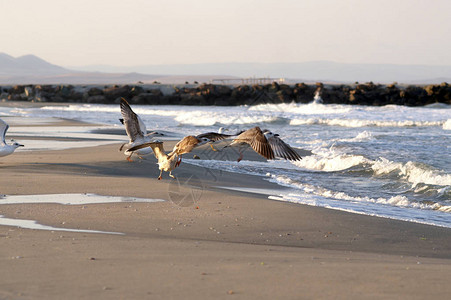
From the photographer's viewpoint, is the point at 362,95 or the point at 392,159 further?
the point at 362,95

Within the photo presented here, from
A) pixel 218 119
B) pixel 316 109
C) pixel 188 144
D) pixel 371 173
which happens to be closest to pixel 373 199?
pixel 371 173

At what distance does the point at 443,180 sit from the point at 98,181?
279 inches

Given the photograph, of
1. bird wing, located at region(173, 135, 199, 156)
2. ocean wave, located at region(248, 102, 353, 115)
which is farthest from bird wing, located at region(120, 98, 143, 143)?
ocean wave, located at region(248, 102, 353, 115)

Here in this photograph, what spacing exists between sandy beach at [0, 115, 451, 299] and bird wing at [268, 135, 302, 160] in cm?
75

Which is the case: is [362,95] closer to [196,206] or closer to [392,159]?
[392,159]

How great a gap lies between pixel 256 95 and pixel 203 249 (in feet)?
162

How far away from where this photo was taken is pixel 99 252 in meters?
5.74

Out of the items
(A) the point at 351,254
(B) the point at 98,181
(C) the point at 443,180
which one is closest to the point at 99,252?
(A) the point at 351,254

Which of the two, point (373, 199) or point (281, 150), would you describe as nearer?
point (281, 150)

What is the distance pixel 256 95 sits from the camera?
55125 mm

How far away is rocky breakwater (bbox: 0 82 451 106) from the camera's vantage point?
52.5m

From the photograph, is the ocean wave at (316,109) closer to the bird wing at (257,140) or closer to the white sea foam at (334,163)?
the white sea foam at (334,163)

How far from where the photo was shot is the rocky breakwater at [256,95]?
52.5m

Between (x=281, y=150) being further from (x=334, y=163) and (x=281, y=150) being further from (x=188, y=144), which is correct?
(x=334, y=163)
